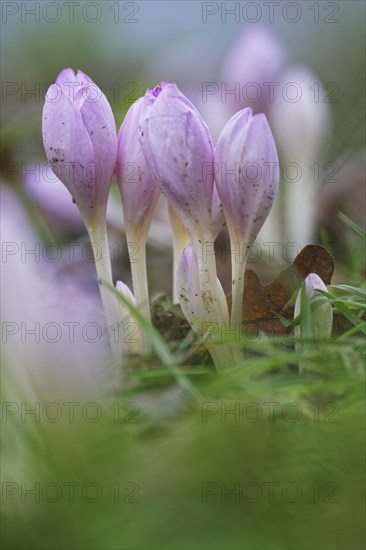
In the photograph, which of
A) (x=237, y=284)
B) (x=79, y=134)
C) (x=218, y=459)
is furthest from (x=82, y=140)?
(x=218, y=459)

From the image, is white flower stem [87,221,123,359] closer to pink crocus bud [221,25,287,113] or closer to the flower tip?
the flower tip

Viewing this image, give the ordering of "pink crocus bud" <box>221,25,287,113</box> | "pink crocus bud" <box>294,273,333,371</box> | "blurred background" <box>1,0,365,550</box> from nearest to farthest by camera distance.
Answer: "blurred background" <box>1,0,365,550</box>
"pink crocus bud" <box>294,273,333,371</box>
"pink crocus bud" <box>221,25,287,113</box>

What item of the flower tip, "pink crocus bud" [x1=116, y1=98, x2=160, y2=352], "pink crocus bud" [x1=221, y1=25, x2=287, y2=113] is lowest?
the flower tip

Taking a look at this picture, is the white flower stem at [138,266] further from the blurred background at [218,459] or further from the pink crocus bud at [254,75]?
the pink crocus bud at [254,75]

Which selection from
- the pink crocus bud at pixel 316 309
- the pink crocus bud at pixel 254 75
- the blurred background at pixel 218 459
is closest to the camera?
the blurred background at pixel 218 459

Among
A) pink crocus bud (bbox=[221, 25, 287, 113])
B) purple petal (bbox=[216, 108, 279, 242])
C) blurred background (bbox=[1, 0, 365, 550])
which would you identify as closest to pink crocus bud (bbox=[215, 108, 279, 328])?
purple petal (bbox=[216, 108, 279, 242])

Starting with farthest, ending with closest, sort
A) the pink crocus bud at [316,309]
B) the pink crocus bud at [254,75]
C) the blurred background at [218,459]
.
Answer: the pink crocus bud at [254,75] → the pink crocus bud at [316,309] → the blurred background at [218,459]

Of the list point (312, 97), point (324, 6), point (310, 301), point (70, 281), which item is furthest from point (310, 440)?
point (324, 6)

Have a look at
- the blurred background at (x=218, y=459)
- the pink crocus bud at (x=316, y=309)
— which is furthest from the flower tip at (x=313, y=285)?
the blurred background at (x=218, y=459)
